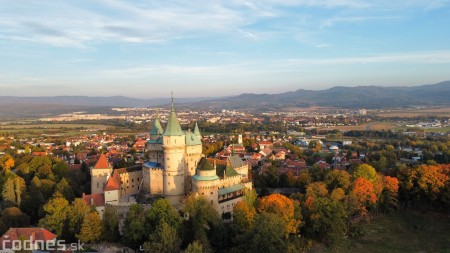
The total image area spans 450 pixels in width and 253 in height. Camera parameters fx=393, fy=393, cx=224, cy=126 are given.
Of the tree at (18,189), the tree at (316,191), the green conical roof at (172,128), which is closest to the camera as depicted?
the green conical roof at (172,128)

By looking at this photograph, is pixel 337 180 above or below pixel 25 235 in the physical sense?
above

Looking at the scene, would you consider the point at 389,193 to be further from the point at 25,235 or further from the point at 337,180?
the point at 25,235

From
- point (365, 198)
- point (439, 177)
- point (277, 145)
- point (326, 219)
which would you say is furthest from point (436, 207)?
point (277, 145)

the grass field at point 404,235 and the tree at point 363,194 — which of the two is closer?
the grass field at point 404,235

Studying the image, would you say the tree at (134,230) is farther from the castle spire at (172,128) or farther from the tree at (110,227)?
the castle spire at (172,128)

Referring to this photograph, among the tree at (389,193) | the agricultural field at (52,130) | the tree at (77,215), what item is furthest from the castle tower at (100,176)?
the agricultural field at (52,130)

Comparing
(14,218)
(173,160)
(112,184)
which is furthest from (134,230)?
(14,218)

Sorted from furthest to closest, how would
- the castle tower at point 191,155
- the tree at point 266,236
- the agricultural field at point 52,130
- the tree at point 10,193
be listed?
1. the agricultural field at point 52,130
2. the tree at point 10,193
3. the castle tower at point 191,155
4. the tree at point 266,236
